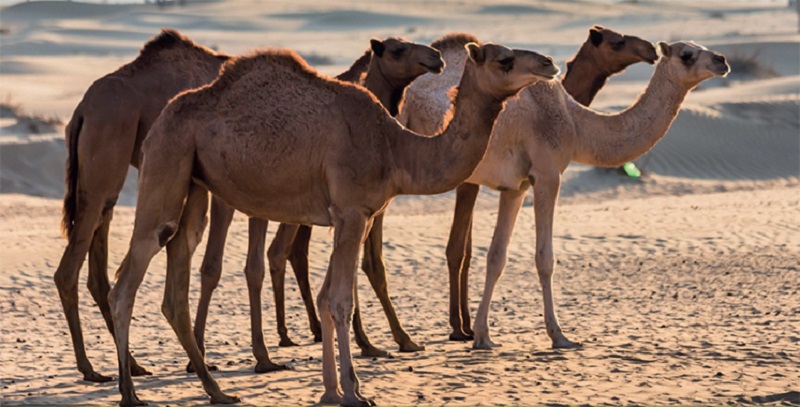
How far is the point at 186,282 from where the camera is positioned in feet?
27.5

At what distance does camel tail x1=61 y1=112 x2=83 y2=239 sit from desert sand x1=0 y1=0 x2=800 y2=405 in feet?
3.16

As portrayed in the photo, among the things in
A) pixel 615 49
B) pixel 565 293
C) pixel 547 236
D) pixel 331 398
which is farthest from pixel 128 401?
pixel 565 293

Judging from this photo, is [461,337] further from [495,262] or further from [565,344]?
[565,344]

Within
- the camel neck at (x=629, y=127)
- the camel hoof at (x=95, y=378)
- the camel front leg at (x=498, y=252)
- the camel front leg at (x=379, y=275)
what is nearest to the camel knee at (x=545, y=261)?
the camel front leg at (x=498, y=252)

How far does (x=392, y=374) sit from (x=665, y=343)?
2042mm

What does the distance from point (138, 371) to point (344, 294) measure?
204 centimetres

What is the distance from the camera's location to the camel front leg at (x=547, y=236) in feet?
33.4

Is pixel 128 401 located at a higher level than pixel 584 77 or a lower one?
lower

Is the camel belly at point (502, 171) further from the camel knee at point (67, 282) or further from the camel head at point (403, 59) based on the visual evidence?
the camel knee at point (67, 282)

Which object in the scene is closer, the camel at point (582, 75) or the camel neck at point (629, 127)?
the camel neck at point (629, 127)

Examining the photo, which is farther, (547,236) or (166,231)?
(547,236)

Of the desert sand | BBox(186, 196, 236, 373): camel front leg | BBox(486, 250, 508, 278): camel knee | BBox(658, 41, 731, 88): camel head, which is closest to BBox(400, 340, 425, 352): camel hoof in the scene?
the desert sand

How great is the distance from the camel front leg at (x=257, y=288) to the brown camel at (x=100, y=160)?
29.0 inches

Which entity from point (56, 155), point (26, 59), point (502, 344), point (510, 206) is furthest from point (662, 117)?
point (26, 59)
